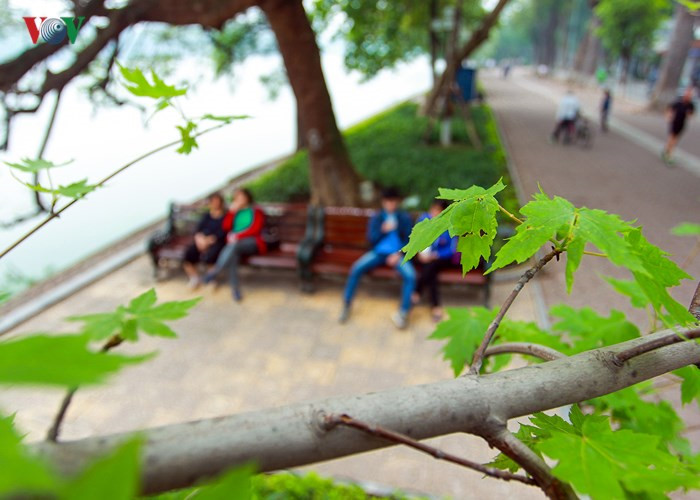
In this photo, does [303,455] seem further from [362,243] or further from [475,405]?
[362,243]

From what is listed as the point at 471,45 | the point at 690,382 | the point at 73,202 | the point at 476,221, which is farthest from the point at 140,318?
the point at 471,45

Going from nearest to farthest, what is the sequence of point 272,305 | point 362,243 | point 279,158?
point 272,305, point 362,243, point 279,158

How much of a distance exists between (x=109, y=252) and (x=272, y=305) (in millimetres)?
3672

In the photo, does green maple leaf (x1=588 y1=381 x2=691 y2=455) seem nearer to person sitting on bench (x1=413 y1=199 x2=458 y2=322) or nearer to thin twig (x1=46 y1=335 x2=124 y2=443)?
thin twig (x1=46 y1=335 x2=124 y2=443)

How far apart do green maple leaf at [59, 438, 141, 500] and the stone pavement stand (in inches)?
115

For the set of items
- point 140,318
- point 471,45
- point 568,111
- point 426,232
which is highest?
point 471,45

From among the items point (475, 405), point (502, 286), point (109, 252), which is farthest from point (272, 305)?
point (475, 405)

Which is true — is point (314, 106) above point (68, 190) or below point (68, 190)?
below

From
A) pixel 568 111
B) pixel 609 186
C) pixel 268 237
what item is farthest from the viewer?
pixel 568 111

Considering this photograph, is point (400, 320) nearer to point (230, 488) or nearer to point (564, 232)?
point (564, 232)

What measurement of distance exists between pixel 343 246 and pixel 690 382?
5.00 meters

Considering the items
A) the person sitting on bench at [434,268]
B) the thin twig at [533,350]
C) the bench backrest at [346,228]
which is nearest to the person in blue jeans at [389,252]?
the person sitting on bench at [434,268]

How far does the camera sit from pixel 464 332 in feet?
6.82

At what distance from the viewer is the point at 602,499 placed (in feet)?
2.33
